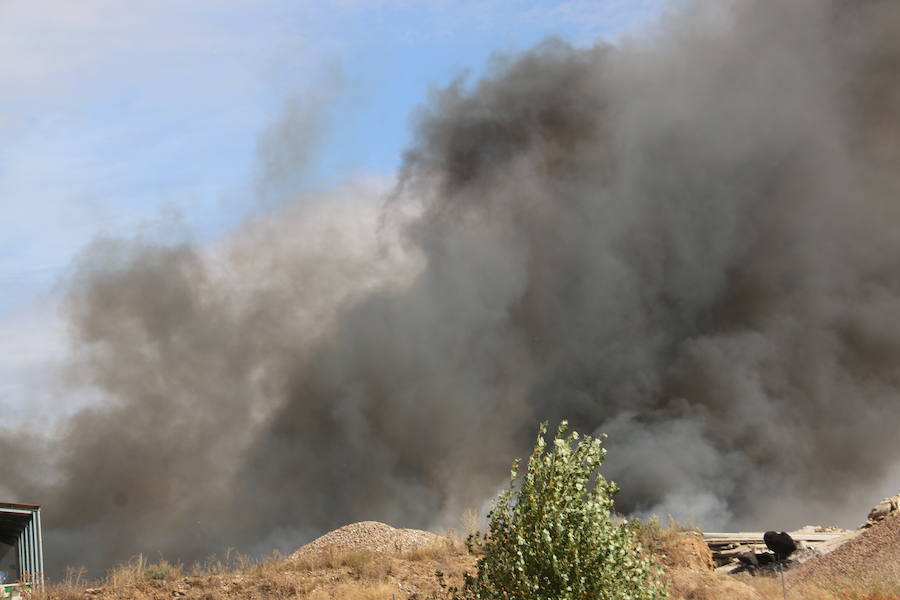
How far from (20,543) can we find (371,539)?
11037mm

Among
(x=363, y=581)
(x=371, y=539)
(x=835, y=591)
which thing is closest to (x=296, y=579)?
(x=363, y=581)

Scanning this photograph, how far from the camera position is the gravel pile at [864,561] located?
73.3 feet

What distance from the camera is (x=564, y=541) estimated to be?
11.8 metres

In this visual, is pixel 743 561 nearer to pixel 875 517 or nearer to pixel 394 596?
pixel 875 517

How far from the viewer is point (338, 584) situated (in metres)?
22.1

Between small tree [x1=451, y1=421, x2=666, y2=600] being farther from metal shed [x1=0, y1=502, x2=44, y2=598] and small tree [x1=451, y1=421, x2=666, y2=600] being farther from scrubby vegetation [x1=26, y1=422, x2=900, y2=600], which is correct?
metal shed [x1=0, y1=502, x2=44, y2=598]

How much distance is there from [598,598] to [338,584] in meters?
12.0

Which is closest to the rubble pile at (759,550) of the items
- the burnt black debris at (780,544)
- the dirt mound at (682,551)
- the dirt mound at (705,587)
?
the burnt black debris at (780,544)

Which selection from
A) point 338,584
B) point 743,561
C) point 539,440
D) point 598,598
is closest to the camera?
point 598,598

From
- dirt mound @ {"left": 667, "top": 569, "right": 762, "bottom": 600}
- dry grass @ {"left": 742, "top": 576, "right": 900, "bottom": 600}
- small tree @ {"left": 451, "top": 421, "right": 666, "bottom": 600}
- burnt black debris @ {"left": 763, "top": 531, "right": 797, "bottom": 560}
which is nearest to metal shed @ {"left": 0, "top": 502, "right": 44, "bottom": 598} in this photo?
small tree @ {"left": 451, "top": 421, "right": 666, "bottom": 600}

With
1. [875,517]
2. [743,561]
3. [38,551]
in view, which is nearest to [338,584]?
[38,551]

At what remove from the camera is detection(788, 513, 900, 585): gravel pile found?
73.3ft

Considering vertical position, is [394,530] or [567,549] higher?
[394,530]

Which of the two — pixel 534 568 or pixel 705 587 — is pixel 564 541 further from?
pixel 705 587
